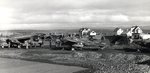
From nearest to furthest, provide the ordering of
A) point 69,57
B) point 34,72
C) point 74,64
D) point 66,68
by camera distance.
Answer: point 34,72 → point 66,68 → point 74,64 → point 69,57

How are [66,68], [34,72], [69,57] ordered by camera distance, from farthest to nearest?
[69,57], [66,68], [34,72]

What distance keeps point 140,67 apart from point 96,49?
64.7ft

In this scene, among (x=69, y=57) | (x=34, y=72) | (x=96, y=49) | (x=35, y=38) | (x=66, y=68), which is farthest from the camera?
(x=35, y=38)

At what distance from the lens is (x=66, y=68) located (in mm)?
32688

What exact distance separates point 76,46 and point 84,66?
18.0 metres

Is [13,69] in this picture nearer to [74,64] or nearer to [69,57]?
[74,64]

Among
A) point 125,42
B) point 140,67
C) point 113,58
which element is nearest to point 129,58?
point 113,58

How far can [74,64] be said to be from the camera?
117ft

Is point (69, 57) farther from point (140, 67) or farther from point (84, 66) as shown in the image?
point (140, 67)

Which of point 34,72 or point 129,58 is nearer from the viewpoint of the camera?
point 34,72

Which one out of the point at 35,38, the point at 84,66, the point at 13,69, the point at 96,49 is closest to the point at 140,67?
the point at 84,66

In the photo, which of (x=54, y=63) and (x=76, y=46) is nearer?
(x=54, y=63)

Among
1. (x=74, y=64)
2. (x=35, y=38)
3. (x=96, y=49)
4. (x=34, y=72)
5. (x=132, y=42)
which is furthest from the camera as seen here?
(x=35, y=38)

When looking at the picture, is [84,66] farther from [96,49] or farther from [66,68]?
[96,49]
